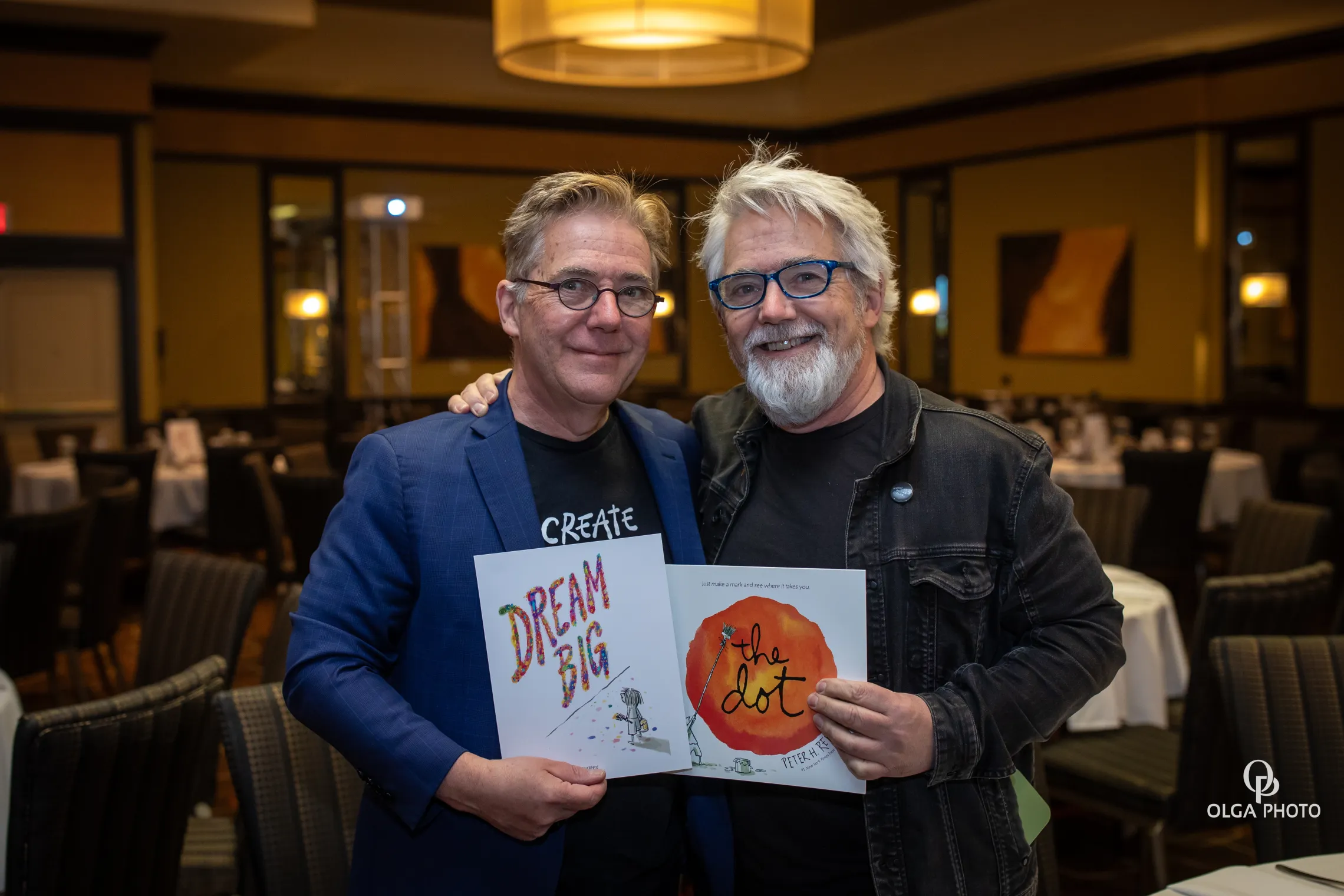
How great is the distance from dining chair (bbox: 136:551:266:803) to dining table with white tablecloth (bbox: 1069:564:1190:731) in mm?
2268

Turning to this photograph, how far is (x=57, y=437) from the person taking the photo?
8.55 meters

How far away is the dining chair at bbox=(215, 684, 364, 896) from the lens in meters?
1.97

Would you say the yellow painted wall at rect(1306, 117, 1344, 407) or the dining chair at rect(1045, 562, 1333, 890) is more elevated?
the yellow painted wall at rect(1306, 117, 1344, 407)

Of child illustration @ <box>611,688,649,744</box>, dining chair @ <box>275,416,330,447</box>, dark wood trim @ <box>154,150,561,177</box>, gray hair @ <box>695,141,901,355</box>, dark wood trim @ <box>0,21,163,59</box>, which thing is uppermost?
dark wood trim @ <box>0,21,163,59</box>

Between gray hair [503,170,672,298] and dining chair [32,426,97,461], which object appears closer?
gray hair [503,170,672,298]

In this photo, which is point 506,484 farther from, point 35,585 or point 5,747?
point 35,585

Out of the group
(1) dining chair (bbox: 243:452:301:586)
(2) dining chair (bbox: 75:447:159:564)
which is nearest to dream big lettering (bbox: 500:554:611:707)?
(1) dining chair (bbox: 243:452:301:586)

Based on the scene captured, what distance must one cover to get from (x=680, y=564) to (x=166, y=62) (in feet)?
32.2

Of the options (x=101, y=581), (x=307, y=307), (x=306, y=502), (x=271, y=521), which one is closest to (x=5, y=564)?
(x=101, y=581)

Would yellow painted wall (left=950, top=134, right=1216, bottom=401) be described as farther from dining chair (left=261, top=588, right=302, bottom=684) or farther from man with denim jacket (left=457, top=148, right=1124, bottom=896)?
man with denim jacket (left=457, top=148, right=1124, bottom=896)

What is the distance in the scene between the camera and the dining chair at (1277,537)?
4.06 metres

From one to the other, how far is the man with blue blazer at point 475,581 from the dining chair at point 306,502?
12.5ft

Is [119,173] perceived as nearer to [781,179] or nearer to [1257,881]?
[781,179]

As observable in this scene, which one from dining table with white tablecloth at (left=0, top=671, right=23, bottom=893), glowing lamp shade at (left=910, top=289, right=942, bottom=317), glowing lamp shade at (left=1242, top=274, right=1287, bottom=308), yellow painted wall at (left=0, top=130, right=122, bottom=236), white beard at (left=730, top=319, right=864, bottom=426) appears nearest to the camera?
white beard at (left=730, top=319, right=864, bottom=426)
